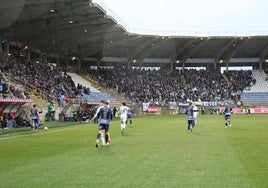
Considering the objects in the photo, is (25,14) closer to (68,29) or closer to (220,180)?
(68,29)

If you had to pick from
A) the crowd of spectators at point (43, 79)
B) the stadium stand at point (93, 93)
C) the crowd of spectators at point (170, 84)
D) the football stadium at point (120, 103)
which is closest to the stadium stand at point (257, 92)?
the football stadium at point (120, 103)

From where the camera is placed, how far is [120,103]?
74.6 meters

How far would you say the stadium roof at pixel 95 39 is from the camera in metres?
49.4

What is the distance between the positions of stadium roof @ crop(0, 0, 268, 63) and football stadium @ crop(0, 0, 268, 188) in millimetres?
205

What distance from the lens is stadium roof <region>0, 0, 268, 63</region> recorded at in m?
49.4

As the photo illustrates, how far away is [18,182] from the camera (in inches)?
415

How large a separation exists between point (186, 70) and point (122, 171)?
8142cm

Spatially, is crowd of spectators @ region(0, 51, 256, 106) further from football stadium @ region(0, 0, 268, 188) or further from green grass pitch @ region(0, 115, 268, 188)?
green grass pitch @ region(0, 115, 268, 188)

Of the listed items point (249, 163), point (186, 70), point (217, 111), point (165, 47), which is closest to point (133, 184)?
point (249, 163)

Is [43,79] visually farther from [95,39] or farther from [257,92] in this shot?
[257,92]

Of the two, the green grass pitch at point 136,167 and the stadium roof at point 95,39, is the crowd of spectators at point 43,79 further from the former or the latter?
the green grass pitch at point 136,167

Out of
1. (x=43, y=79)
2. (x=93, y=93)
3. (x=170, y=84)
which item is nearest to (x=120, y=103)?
(x=93, y=93)

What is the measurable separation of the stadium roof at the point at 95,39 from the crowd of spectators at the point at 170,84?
3.62 m

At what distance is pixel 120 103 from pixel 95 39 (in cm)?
1158
